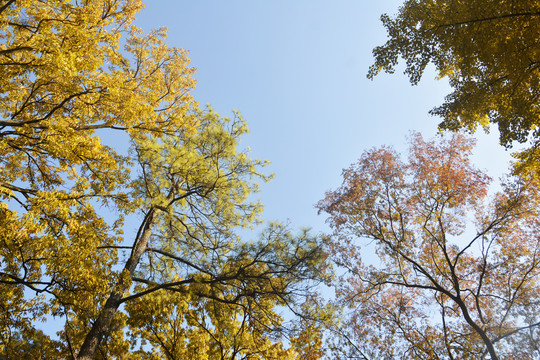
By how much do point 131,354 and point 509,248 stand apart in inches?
381

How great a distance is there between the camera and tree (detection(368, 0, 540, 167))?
4.38m

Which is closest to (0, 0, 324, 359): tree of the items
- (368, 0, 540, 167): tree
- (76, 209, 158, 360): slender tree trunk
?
(76, 209, 158, 360): slender tree trunk

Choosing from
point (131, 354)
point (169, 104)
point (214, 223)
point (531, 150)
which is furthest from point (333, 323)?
point (169, 104)

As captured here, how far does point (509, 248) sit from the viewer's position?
27.4 feet

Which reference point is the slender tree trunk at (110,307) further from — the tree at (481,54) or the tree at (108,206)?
the tree at (481,54)

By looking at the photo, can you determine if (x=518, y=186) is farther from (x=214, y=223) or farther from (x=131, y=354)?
(x=131, y=354)

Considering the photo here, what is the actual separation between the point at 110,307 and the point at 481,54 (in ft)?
24.5

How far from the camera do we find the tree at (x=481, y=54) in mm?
4375

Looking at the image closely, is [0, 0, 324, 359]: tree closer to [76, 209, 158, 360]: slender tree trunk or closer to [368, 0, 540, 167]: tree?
[76, 209, 158, 360]: slender tree trunk

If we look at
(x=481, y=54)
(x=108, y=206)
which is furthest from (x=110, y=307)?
(x=481, y=54)

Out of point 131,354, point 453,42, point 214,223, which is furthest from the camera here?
point 214,223

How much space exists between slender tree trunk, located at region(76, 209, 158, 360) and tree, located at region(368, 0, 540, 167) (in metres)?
5.76

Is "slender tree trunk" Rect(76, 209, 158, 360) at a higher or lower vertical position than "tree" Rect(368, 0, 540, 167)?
lower

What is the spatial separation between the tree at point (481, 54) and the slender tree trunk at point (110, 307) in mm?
5756
